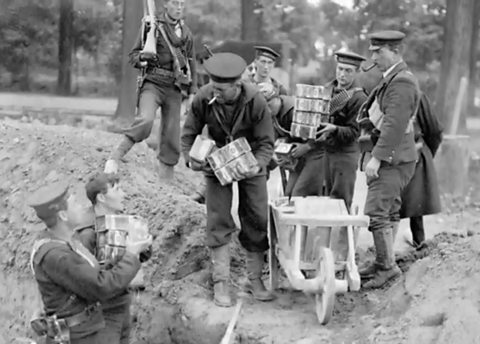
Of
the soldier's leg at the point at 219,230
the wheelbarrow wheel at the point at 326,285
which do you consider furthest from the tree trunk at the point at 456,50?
the wheelbarrow wheel at the point at 326,285

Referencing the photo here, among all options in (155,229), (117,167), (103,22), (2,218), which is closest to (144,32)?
(117,167)

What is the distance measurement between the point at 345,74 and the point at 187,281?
2.43 meters

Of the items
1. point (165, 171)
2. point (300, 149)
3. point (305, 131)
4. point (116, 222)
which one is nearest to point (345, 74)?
point (305, 131)

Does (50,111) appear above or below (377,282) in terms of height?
below

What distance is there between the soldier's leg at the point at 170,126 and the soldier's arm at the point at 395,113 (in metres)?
3.01

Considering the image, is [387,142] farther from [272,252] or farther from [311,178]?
[311,178]

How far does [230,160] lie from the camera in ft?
22.5

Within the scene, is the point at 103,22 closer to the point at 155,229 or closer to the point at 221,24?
the point at 221,24

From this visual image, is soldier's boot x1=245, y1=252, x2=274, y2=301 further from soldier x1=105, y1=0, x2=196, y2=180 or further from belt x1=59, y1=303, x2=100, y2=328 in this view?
belt x1=59, y1=303, x2=100, y2=328

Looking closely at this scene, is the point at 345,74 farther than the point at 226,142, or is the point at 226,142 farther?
the point at 345,74

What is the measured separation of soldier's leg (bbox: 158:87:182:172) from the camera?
9.06 meters

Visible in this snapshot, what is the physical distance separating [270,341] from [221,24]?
22.0m

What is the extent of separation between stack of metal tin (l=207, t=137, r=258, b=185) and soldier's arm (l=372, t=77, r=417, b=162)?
1074mm

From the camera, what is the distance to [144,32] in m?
8.68
